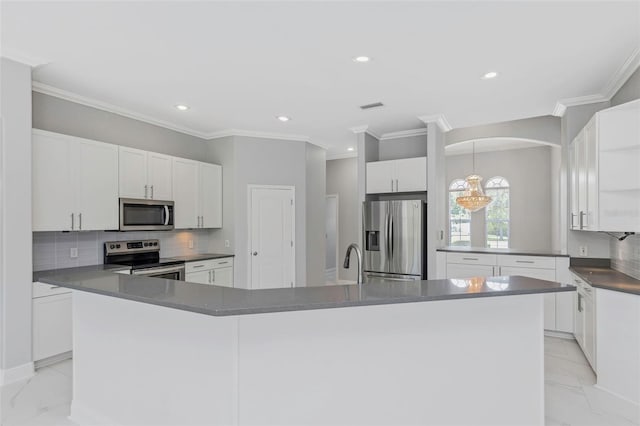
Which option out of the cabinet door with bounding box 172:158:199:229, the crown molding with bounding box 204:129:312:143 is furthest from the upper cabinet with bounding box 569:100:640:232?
the cabinet door with bounding box 172:158:199:229

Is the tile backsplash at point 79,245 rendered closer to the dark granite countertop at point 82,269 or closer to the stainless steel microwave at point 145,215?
the dark granite countertop at point 82,269

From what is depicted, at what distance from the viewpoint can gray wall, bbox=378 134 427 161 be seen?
17.4 feet

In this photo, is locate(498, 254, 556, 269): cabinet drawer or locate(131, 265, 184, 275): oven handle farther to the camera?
locate(498, 254, 556, 269): cabinet drawer

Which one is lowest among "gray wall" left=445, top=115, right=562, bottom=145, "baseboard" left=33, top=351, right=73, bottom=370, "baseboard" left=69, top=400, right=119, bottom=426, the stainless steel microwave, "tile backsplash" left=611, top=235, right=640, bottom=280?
"baseboard" left=33, top=351, right=73, bottom=370

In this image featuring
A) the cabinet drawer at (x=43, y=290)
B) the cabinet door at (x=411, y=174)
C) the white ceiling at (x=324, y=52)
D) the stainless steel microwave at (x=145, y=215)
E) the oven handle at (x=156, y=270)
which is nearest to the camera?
the white ceiling at (x=324, y=52)

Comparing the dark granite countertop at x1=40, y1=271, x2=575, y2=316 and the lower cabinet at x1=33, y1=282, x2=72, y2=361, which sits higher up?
the dark granite countertop at x1=40, y1=271, x2=575, y2=316

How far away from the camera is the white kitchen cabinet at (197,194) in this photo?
4.76m

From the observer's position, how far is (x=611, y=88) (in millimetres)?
3559

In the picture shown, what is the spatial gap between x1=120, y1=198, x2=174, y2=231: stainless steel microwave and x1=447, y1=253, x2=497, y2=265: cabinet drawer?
361 centimetres

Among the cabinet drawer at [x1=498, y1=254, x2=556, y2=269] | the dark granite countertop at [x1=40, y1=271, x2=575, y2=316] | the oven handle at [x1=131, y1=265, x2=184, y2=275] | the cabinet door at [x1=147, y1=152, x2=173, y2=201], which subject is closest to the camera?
the dark granite countertop at [x1=40, y1=271, x2=575, y2=316]

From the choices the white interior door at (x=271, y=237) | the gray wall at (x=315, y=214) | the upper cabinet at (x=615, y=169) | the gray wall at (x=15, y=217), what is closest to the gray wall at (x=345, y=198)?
the gray wall at (x=315, y=214)

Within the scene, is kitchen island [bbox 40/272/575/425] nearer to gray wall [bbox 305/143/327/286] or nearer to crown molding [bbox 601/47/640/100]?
crown molding [bbox 601/47/640/100]

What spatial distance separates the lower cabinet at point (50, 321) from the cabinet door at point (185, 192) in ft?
5.33

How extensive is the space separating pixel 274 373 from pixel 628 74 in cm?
384
